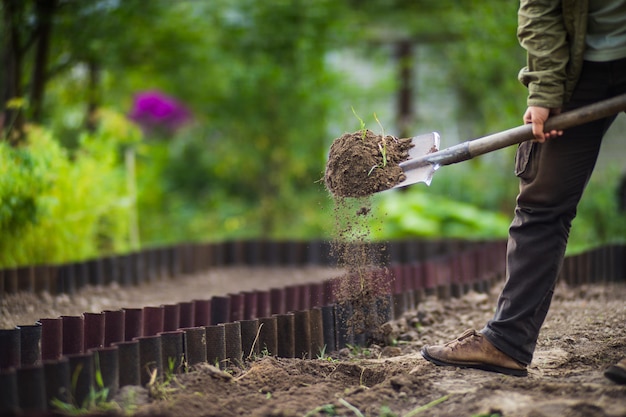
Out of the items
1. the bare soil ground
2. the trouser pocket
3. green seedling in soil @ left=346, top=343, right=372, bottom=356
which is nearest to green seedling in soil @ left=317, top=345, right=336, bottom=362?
the bare soil ground

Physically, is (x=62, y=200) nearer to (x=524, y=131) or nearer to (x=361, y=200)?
(x=361, y=200)

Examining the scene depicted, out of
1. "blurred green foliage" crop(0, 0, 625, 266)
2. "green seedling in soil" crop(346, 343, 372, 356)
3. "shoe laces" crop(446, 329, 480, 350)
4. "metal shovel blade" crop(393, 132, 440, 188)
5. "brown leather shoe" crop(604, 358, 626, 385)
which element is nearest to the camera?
"brown leather shoe" crop(604, 358, 626, 385)

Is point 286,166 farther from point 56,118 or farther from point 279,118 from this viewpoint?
point 56,118

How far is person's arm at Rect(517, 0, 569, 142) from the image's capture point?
290 cm

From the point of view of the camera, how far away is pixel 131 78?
9.80m

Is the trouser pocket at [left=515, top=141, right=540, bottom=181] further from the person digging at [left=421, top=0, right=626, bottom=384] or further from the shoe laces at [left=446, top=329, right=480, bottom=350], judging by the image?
the shoe laces at [left=446, top=329, right=480, bottom=350]

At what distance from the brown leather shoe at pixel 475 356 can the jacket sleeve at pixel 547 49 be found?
1029 millimetres

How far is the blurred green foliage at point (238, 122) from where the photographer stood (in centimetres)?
682

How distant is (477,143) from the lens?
126 inches

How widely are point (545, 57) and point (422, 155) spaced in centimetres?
83

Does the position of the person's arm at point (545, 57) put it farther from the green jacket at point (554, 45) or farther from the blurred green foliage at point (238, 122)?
the blurred green foliage at point (238, 122)

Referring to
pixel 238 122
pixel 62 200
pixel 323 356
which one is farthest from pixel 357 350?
pixel 238 122

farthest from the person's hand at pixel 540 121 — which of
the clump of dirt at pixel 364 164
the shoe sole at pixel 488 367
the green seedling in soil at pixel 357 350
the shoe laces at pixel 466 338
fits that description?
the green seedling in soil at pixel 357 350

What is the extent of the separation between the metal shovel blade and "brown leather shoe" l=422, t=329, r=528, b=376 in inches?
28.7
